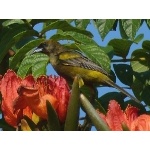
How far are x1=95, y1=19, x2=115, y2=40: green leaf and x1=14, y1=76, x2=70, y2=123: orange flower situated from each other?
3.83 ft

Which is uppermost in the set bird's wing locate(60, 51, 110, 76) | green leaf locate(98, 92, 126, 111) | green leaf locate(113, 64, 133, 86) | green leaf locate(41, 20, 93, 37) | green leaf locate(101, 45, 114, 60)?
green leaf locate(41, 20, 93, 37)

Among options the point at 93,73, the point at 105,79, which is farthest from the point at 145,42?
the point at 93,73

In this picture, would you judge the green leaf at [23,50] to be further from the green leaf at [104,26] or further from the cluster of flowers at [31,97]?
the cluster of flowers at [31,97]

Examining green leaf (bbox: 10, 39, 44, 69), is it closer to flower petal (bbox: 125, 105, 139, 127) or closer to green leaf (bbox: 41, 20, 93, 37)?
green leaf (bbox: 41, 20, 93, 37)

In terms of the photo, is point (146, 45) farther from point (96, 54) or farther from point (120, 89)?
point (96, 54)

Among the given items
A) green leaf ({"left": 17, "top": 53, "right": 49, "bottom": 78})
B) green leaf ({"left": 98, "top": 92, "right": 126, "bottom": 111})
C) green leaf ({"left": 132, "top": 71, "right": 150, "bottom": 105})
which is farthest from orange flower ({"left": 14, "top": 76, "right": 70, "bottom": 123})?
green leaf ({"left": 132, "top": 71, "right": 150, "bottom": 105})

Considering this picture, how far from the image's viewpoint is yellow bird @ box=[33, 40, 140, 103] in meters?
1.76

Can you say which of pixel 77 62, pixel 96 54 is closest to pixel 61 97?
pixel 96 54

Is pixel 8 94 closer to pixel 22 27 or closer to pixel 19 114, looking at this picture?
pixel 19 114

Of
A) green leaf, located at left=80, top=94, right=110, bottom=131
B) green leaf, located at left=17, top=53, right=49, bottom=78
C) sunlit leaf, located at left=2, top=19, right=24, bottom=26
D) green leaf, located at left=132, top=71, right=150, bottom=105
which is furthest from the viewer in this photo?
green leaf, located at left=132, top=71, right=150, bottom=105

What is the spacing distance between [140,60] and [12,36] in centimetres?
49

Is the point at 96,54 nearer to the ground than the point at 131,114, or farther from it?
farther from it

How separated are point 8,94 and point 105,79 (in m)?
1.35

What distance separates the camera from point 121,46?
6.25 feet
